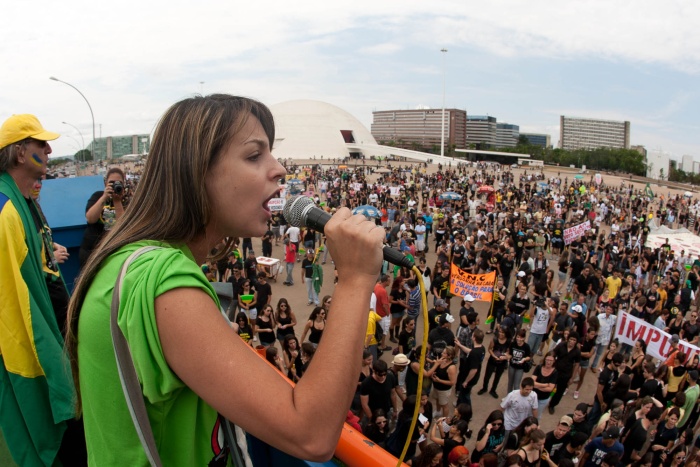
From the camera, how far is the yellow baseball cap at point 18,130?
6.61ft

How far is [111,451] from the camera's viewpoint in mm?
984

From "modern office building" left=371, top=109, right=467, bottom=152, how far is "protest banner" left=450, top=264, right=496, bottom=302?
15584 centimetres

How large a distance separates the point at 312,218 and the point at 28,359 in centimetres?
124

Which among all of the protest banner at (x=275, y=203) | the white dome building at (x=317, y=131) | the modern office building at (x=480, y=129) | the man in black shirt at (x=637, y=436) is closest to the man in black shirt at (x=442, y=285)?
the protest banner at (x=275, y=203)

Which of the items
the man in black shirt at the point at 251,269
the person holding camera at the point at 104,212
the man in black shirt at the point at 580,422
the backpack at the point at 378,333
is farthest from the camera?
the man in black shirt at the point at 251,269

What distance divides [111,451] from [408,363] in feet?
20.4

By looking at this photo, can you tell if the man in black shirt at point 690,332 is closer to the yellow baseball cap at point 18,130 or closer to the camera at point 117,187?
the camera at point 117,187

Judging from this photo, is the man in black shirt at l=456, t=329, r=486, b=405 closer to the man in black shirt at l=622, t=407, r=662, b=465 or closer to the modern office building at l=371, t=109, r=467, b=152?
the man in black shirt at l=622, t=407, r=662, b=465

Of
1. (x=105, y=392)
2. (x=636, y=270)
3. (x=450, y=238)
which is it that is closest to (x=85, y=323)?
(x=105, y=392)

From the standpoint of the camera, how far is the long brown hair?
1.05m

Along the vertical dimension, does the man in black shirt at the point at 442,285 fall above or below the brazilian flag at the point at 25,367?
below

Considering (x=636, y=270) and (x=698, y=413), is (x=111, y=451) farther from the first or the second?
(x=636, y=270)

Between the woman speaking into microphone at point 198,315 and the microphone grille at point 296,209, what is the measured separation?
0.35 metres

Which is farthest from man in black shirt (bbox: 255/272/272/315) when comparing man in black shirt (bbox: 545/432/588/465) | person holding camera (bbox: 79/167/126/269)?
person holding camera (bbox: 79/167/126/269)
